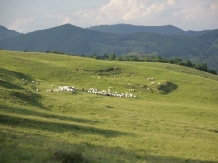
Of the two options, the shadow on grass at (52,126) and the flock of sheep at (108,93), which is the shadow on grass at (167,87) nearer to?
the flock of sheep at (108,93)

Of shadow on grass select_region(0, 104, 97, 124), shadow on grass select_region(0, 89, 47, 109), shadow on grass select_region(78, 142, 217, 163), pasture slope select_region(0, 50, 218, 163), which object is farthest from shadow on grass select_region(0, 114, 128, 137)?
shadow on grass select_region(0, 89, 47, 109)

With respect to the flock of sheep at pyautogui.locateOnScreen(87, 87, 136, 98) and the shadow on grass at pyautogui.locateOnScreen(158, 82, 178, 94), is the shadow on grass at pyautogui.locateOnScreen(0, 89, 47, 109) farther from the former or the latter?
the shadow on grass at pyautogui.locateOnScreen(158, 82, 178, 94)

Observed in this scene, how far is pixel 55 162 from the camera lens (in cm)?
1240

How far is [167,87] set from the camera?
66.2 m

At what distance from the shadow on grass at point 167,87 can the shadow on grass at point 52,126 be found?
38.3m

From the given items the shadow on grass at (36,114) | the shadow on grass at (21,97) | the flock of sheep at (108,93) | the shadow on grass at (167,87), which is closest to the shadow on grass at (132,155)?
the shadow on grass at (36,114)

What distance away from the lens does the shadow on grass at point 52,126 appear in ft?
75.6

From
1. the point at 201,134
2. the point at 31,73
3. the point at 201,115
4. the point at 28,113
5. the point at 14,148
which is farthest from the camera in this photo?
the point at 31,73

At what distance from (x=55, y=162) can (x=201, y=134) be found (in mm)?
26088

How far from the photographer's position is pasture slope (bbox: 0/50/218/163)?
16.3 m

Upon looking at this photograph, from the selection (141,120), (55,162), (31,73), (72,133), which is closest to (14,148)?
(55,162)

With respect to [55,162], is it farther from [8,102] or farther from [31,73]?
[31,73]

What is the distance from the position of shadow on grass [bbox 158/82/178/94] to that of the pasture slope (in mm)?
343

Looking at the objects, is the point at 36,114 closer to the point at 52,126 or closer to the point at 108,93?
the point at 52,126
